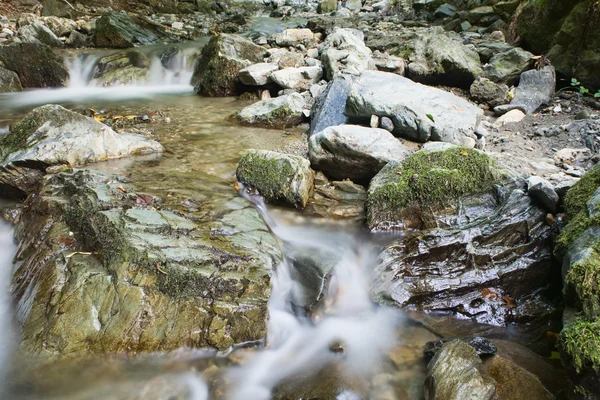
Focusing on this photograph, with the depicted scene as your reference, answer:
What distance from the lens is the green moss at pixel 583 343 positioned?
2309 mm

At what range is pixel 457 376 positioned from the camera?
109 inches

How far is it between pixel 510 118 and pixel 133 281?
21.9 feet

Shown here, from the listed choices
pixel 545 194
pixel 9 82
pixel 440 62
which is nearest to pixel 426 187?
pixel 545 194

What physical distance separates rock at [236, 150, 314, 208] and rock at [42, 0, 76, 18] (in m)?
17.0

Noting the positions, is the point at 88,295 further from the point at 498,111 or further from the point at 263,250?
the point at 498,111

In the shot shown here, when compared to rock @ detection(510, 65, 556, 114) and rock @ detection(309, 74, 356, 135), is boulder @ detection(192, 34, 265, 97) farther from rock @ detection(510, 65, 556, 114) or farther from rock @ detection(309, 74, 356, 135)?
rock @ detection(510, 65, 556, 114)

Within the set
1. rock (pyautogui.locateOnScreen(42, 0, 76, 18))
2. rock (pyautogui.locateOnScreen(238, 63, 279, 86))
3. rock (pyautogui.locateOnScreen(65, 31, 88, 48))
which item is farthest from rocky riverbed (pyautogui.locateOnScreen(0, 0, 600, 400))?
rock (pyautogui.locateOnScreen(42, 0, 76, 18))

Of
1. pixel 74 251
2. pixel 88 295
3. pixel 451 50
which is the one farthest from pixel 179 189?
pixel 451 50

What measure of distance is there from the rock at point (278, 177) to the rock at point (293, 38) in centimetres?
912

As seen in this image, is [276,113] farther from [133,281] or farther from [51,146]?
[133,281]

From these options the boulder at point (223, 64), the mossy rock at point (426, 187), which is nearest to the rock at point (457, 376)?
the mossy rock at point (426, 187)

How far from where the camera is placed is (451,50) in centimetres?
907

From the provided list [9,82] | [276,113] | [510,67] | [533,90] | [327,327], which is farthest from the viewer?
[9,82]

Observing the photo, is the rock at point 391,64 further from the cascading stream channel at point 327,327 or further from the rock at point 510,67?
the cascading stream channel at point 327,327
